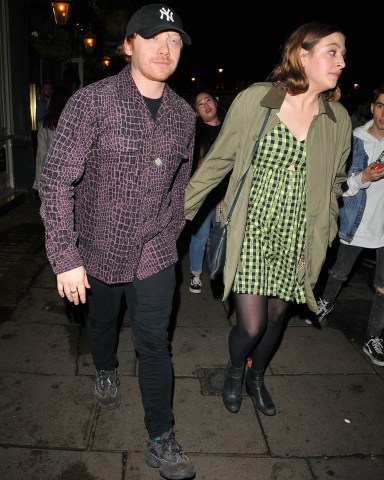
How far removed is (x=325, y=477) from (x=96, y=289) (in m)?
1.61

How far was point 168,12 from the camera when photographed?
2117 millimetres

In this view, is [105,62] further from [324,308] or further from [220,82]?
[220,82]

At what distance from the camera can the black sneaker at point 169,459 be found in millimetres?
2311

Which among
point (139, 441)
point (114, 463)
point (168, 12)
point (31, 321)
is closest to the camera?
point (168, 12)

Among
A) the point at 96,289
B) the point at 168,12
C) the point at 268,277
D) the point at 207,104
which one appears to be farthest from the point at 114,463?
the point at 207,104

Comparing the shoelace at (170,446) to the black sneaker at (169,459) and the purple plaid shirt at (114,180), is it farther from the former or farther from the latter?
the purple plaid shirt at (114,180)

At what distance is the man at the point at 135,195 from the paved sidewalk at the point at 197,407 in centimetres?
32

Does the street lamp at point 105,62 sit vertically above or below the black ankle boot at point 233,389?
above

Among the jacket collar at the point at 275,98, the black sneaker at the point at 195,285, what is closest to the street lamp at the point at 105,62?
the black sneaker at the point at 195,285

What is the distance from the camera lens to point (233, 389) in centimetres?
291

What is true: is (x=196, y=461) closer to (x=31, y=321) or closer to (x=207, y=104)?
(x=31, y=321)

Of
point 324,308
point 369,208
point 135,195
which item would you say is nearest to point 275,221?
point 135,195

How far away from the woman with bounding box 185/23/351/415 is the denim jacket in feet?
2.87

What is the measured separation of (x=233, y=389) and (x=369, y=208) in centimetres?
184
